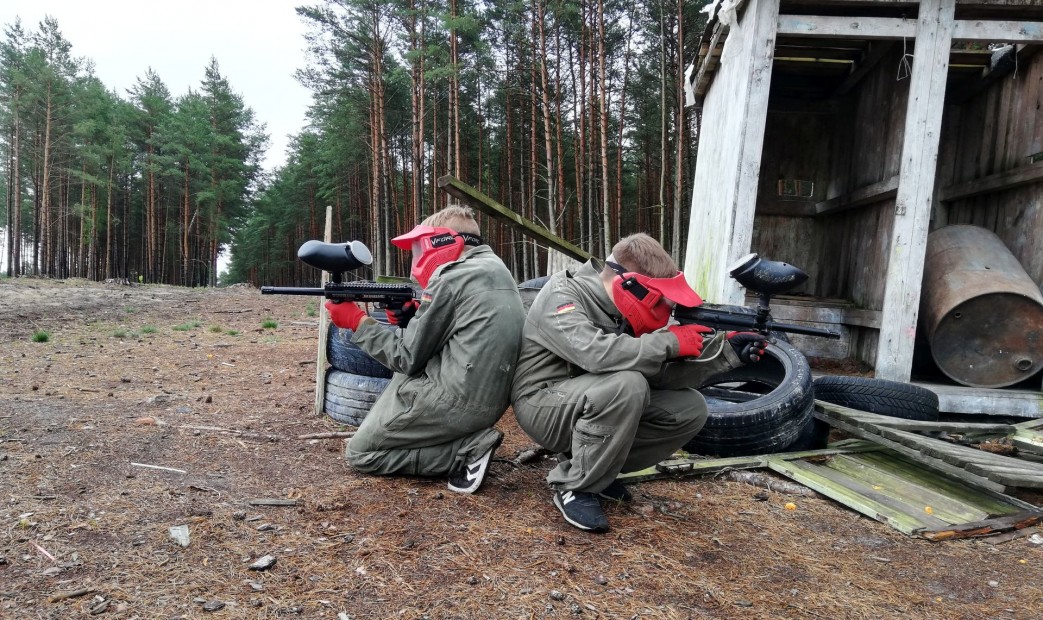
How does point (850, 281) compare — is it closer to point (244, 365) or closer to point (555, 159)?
point (244, 365)

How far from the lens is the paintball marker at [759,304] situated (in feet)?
9.08

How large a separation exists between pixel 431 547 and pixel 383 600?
0.47 meters

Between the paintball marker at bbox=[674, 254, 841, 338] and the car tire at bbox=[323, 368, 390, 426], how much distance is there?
2439 mm

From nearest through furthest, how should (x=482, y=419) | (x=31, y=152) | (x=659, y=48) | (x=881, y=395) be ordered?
(x=482, y=419) < (x=881, y=395) < (x=659, y=48) < (x=31, y=152)

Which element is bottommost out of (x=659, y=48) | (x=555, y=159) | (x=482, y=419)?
(x=482, y=419)

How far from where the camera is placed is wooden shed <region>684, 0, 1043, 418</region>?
5.59 metres

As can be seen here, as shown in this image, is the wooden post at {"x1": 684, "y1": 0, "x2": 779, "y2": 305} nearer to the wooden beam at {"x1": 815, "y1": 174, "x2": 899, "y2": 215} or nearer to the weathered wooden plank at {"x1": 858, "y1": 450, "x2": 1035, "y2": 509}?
the wooden beam at {"x1": 815, "y1": 174, "x2": 899, "y2": 215}

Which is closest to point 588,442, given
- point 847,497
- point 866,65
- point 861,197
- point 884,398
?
point 847,497

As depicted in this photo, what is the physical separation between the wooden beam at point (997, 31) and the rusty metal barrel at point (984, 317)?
1940 millimetres

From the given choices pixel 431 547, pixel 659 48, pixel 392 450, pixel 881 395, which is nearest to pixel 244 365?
pixel 392 450

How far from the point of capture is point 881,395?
4918 mm

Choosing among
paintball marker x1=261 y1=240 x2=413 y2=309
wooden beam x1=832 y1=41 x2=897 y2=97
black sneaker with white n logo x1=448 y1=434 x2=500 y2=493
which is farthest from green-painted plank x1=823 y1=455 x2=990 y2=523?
wooden beam x1=832 y1=41 x2=897 y2=97

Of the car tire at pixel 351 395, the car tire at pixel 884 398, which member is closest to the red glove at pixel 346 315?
the car tire at pixel 351 395

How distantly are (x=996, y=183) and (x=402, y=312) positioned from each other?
22.3ft
